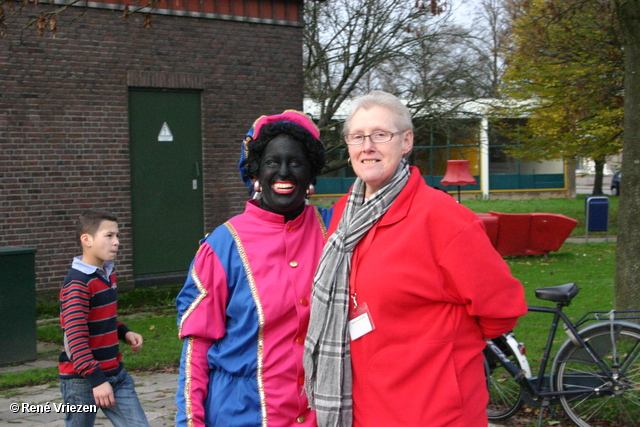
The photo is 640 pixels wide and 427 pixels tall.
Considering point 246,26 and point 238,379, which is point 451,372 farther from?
point 246,26

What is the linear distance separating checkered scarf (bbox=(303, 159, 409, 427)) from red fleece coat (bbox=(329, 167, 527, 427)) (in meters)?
0.08

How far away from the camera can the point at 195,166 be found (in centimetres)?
1172

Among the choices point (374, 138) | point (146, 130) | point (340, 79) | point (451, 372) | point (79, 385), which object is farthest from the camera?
point (340, 79)

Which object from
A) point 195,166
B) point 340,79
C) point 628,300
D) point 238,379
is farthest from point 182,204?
point 238,379

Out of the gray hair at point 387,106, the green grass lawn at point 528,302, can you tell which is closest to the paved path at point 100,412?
the green grass lawn at point 528,302

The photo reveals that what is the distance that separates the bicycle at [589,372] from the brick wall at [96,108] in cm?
720

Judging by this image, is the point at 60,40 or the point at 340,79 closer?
the point at 60,40

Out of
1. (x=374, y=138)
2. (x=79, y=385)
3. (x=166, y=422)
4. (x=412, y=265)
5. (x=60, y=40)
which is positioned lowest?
(x=166, y=422)

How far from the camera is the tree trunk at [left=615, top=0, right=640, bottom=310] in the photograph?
5988mm

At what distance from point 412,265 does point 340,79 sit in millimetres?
13217

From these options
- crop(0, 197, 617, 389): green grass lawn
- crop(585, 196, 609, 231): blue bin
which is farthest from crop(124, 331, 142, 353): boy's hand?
crop(585, 196, 609, 231): blue bin

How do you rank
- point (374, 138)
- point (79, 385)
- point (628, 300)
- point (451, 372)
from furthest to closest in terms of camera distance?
point (628, 300) < point (79, 385) < point (374, 138) < point (451, 372)

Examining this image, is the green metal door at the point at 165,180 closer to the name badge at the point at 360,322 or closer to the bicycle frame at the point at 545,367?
the bicycle frame at the point at 545,367

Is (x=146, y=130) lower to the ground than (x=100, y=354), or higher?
higher
